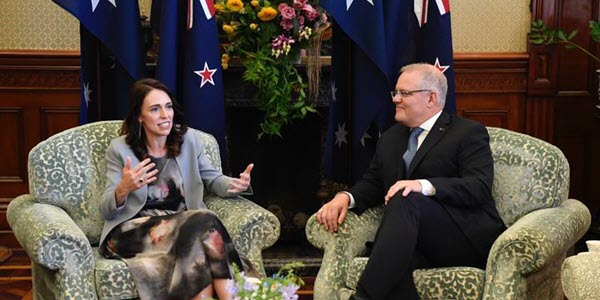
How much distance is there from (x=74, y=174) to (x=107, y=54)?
0.99 metres

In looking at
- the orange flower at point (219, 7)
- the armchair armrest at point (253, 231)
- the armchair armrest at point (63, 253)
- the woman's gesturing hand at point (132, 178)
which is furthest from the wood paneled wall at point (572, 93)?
the armchair armrest at point (63, 253)

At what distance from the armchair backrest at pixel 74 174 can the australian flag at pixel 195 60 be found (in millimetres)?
577

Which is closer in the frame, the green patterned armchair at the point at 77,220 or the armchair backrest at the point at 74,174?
the green patterned armchair at the point at 77,220

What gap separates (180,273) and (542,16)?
10.2 ft

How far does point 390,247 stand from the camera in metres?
3.43

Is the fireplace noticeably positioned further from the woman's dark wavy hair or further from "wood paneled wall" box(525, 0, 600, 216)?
"wood paneled wall" box(525, 0, 600, 216)

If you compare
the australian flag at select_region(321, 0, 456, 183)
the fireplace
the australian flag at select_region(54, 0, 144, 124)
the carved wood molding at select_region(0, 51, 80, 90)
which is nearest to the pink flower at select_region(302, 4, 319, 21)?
the australian flag at select_region(321, 0, 456, 183)

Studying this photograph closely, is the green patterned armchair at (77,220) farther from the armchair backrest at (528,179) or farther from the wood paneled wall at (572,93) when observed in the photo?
the wood paneled wall at (572,93)

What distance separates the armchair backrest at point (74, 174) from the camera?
3.79 m

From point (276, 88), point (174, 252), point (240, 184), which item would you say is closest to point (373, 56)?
point (276, 88)

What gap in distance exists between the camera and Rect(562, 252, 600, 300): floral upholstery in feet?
9.53

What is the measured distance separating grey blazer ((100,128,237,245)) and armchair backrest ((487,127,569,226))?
3.61 feet

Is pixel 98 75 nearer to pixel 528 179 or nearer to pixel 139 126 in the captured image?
pixel 139 126

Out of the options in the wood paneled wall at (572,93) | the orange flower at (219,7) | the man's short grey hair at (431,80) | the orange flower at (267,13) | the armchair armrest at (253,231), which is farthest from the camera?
the wood paneled wall at (572,93)
